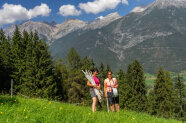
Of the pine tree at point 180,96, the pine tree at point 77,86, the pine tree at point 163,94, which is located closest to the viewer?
the pine tree at point 163,94

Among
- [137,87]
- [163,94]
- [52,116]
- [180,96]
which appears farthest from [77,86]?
[52,116]

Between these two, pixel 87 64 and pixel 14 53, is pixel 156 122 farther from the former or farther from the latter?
pixel 87 64

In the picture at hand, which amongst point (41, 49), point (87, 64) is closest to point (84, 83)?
point (87, 64)

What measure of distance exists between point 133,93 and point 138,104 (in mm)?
2442

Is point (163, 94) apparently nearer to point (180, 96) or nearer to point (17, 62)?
point (180, 96)

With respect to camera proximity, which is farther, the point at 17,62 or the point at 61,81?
the point at 61,81

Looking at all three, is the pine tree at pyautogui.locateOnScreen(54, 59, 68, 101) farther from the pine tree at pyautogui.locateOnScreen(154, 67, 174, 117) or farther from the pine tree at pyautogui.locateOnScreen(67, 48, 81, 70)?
the pine tree at pyautogui.locateOnScreen(154, 67, 174, 117)

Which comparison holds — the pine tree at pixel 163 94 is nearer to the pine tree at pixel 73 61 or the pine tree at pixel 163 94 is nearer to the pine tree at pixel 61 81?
the pine tree at pixel 61 81

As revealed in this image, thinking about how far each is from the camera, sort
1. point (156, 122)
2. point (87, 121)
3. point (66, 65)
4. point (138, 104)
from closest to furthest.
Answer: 1. point (87, 121)
2. point (156, 122)
3. point (138, 104)
4. point (66, 65)

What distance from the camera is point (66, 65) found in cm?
4528

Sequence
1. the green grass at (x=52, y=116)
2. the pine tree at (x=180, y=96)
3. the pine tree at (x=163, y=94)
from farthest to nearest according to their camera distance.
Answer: the pine tree at (x=180, y=96)
the pine tree at (x=163, y=94)
the green grass at (x=52, y=116)

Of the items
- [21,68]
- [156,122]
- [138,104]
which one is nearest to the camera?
[156,122]

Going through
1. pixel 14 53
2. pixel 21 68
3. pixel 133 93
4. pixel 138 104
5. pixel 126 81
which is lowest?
pixel 138 104

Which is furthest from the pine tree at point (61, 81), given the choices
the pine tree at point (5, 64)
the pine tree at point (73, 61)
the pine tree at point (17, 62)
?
the pine tree at point (5, 64)
